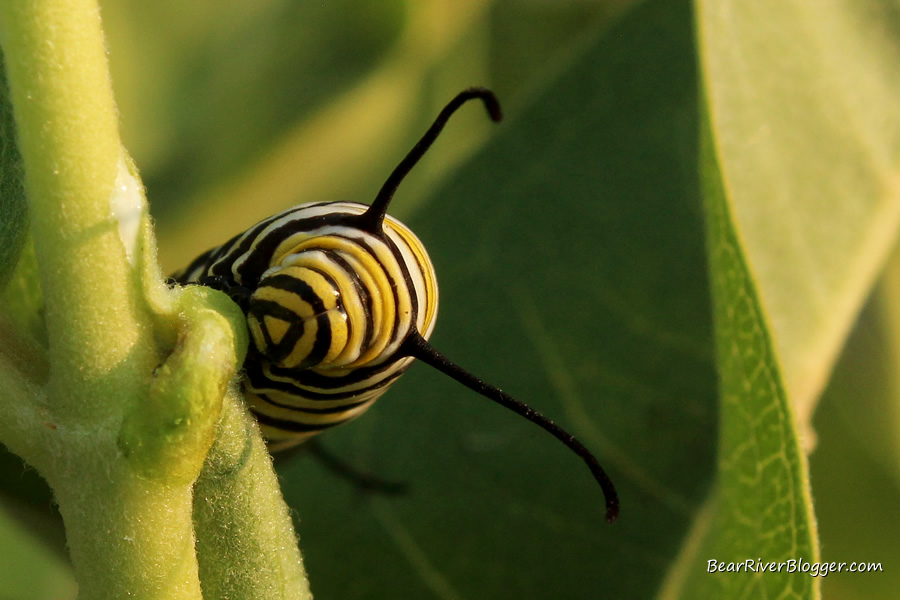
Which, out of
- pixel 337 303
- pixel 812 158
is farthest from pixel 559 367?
pixel 337 303

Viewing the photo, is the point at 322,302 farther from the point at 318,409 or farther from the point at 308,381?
the point at 318,409

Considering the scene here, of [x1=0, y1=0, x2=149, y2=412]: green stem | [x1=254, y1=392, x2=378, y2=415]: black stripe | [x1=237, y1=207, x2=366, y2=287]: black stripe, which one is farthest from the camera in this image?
[x1=254, y1=392, x2=378, y2=415]: black stripe

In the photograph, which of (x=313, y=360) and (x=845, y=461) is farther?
(x=845, y=461)

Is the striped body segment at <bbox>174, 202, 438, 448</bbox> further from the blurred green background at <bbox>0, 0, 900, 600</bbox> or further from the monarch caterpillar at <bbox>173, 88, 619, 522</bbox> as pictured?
the blurred green background at <bbox>0, 0, 900, 600</bbox>

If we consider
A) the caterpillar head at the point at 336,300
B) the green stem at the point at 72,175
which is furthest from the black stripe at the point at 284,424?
the green stem at the point at 72,175

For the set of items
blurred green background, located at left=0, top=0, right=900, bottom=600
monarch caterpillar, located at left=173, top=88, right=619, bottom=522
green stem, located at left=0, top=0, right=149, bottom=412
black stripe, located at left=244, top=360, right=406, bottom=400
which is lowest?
blurred green background, located at left=0, top=0, right=900, bottom=600

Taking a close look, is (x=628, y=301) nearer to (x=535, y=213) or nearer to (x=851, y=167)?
(x=535, y=213)

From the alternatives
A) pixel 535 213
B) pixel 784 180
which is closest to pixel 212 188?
pixel 535 213

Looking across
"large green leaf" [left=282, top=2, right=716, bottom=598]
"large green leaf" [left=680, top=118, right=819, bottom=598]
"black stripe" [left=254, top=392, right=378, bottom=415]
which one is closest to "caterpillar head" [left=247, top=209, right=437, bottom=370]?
"black stripe" [left=254, top=392, right=378, bottom=415]
